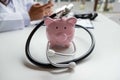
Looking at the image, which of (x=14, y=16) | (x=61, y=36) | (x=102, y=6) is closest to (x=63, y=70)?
(x=61, y=36)

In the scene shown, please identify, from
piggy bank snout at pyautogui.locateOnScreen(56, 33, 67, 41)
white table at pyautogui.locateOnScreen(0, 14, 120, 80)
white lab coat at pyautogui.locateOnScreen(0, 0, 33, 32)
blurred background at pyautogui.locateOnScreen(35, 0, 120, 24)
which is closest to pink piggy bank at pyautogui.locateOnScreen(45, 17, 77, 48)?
piggy bank snout at pyautogui.locateOnScreen(56, 33, 67, 41)

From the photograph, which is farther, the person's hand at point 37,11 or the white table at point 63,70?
the person's hand at point 37,11

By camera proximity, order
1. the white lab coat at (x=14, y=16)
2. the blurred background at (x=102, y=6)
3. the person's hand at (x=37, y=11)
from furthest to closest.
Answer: the blurred background at (x=102, y=6) < the person's hand at (x=37, y=11) < the white lab coat at (x=14, y=16)

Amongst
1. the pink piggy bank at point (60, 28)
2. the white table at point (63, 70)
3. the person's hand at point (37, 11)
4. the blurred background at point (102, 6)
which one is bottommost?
the blurred background at point (102, 6)

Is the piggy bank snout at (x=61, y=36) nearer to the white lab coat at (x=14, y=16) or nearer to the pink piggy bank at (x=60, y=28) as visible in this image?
the pink piggy bank at (x=60, y=28)

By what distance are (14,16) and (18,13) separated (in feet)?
0.10

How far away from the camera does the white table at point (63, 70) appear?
0.51 metres

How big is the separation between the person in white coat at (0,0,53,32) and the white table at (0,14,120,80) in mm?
59

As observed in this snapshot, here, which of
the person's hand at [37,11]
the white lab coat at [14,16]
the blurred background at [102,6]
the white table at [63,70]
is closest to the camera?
the white table at [63,70]

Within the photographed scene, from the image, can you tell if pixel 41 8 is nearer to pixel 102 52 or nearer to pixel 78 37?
pixel 78 37

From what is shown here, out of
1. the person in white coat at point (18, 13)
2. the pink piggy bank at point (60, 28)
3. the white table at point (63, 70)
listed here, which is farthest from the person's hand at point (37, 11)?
the pink piggy bank at point (60, 28)

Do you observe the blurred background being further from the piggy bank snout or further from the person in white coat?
the piggy bank snout

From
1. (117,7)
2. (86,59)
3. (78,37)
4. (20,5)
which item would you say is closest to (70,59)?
(86,59)

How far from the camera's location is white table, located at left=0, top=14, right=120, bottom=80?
0.51m
